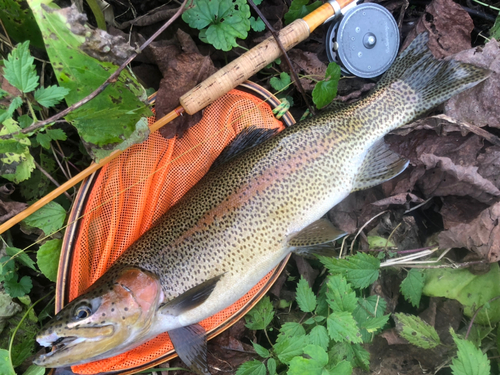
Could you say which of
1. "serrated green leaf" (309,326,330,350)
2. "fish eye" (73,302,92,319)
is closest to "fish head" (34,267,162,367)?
"fish eye" (73,302,92,319)

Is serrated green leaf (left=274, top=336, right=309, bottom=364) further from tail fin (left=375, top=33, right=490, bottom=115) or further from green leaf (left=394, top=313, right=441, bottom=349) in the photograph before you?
tail fin (left=375, top=33, right=490, bottom=115)

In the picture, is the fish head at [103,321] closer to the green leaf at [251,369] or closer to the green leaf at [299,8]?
the green leaf at [251,369]

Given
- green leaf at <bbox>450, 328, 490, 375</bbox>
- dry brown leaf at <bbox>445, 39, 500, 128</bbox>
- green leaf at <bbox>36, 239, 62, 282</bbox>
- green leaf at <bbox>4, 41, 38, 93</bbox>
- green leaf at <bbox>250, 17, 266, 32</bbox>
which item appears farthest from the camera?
green leaf at <bbox>250, 17, 266, 32</bbox>

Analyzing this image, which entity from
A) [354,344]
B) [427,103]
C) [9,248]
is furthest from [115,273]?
[427,103]

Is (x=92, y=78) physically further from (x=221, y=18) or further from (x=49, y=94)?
(x=221, y=18)

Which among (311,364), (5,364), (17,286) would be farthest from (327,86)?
(5,364)

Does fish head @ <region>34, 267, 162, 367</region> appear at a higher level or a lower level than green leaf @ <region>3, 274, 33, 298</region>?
lower
